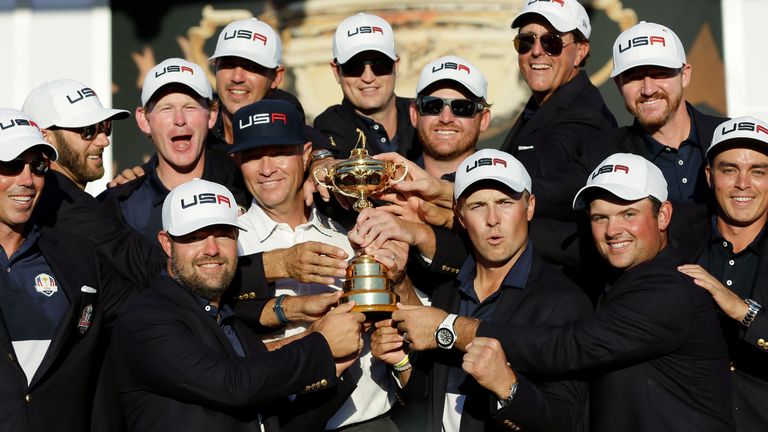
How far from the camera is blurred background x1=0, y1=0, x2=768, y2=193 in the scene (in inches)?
468

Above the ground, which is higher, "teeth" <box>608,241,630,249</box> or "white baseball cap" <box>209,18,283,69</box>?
"white baseball cap" <box>209,18,283,69</box>

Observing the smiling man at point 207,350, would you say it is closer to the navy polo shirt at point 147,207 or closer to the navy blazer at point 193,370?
the navy blazer at point 193,370

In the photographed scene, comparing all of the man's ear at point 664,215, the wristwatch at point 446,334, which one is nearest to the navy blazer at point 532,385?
the wristwatch at point 446,334

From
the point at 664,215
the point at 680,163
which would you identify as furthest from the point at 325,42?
the point at 664,215

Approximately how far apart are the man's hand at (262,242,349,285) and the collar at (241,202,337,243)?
14.3 inches

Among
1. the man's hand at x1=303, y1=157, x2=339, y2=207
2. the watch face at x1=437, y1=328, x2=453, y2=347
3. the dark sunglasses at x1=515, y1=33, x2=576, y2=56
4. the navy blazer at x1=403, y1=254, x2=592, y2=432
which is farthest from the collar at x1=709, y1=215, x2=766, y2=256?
the man's hand at x1=303, y1=157, x2=339, y2=207

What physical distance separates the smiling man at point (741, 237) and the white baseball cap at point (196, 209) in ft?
8.04

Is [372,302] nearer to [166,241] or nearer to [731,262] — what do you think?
[166,241]

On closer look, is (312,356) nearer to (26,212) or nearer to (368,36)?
(26,212)

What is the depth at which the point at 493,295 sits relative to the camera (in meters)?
7.03

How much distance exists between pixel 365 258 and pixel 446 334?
675mm

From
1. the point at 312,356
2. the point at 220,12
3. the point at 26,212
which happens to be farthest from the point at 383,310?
the point at 220,12

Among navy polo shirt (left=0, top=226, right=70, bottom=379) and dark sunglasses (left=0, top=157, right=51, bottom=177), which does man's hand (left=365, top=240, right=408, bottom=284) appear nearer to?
navy polo shirt (left=0, top=226, right=70, bottom=379)

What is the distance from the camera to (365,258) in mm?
7230
